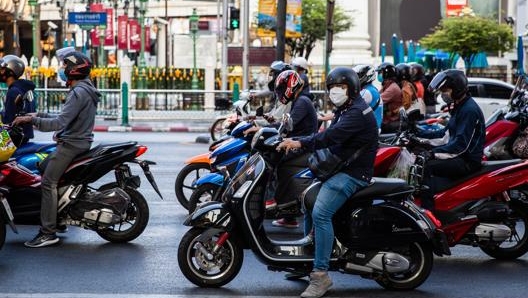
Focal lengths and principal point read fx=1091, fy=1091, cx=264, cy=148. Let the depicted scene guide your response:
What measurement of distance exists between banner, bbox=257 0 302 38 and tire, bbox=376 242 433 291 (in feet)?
76.0

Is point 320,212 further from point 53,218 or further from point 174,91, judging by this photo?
point 174,91

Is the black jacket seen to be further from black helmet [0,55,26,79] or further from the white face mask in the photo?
black helmet [0,55,26,79]

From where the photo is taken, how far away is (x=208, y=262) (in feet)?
27.4

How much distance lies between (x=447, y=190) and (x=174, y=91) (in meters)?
22.4

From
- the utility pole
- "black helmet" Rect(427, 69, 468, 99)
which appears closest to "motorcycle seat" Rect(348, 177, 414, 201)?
"black helmet" Rect(427, 69, 468, 99)

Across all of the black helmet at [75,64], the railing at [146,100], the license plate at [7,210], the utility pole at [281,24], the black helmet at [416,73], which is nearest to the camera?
the license plate at [7,210]

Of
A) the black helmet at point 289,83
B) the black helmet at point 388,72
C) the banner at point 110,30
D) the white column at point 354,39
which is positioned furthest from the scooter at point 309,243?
the banner at point 110,30

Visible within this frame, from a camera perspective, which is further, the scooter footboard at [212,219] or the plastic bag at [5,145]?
the plastic bag at [5,145]

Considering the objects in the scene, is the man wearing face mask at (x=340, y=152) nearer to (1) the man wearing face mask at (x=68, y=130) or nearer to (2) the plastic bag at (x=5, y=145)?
(1) the man wearing face mask at (x=68, y=130)

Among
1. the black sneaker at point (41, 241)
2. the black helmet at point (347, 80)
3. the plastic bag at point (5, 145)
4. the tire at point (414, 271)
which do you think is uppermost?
the black helmet at point (347, 80)

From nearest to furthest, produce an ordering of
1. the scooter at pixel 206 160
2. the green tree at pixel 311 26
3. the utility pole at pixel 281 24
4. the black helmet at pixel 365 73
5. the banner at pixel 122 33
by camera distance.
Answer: the black helmet at pixel 365 73 < the scooter at pixel 206 160 < the utility pole at pixel 281 24 < the green tree at pixel 311 26 < the banner at pixel 122 33

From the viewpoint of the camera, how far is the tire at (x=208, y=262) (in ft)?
27.3

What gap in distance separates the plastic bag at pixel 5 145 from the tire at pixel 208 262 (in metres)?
2.25

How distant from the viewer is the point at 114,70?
36.0 m
